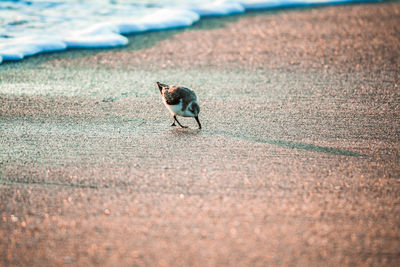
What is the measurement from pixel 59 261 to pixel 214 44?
18.4 ft

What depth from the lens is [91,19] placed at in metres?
9.52

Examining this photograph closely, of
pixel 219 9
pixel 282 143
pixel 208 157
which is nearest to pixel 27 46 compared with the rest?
pixel 219 9

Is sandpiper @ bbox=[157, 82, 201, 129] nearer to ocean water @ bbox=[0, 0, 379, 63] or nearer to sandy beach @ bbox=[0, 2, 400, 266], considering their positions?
sandy beach @ bbox=[0, 2, 400, 266]

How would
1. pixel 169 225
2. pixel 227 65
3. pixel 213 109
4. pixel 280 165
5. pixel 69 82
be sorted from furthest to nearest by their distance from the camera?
pixel 227 65
pixel 69 82
pixel 213 109
pixel 280 165
pixel 169 225

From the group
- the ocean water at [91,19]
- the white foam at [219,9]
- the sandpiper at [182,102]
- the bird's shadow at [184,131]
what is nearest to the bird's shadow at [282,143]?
the bird's shadow at [184,131]

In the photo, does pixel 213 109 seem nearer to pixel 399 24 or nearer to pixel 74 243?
pixel 74 243

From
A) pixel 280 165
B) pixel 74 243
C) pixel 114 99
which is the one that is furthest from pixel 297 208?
pixel 114 99

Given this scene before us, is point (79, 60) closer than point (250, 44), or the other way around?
point (79, 60)

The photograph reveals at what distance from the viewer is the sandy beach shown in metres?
2.89

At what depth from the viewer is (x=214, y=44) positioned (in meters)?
7.70

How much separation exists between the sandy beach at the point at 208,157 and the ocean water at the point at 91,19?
493 millimetres

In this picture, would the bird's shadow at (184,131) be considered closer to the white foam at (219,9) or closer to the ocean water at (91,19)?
the ocean water at (91,19)

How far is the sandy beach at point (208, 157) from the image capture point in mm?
2895

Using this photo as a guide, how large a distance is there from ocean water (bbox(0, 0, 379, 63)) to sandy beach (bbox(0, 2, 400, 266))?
493mm
